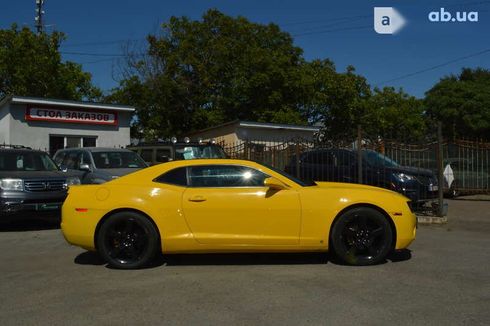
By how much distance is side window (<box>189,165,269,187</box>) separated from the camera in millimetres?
6789

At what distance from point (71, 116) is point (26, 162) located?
9.85 meters

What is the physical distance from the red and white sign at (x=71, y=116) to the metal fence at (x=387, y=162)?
9.19 m

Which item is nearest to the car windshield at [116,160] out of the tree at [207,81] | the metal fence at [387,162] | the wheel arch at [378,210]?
the metal fence at [387,162]

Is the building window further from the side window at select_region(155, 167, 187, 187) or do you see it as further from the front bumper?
the side window at select_region(155, 167, 187, 187)

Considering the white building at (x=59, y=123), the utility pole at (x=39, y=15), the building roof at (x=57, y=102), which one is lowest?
the white building at (x=59, y=123)

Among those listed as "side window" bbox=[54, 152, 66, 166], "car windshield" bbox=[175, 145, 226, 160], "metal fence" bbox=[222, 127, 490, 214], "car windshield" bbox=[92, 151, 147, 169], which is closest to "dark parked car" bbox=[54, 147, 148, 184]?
"car windshield" bbox=[92, 151, 147, 169]

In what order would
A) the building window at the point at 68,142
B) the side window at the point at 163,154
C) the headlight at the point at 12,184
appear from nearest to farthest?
the headlight at the point at 12,184
the side window at the point at 163,154
the building window at the point at 68,142

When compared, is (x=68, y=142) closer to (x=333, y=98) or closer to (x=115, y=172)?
(x=115, y=172)

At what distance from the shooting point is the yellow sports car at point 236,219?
655 cm

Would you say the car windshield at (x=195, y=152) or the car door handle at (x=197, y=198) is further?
the car windshield at (x=195, y=152)

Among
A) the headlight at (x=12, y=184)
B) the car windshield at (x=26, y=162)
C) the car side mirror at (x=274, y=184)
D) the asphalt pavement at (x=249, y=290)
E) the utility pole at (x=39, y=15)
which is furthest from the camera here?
the utility pole at (x=39, y=15)

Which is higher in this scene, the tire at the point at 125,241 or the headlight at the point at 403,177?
the headlight at the point at 403,177

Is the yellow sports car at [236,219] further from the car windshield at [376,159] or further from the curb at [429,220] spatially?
the car windshield at [376,159]

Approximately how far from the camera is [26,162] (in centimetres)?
1179
